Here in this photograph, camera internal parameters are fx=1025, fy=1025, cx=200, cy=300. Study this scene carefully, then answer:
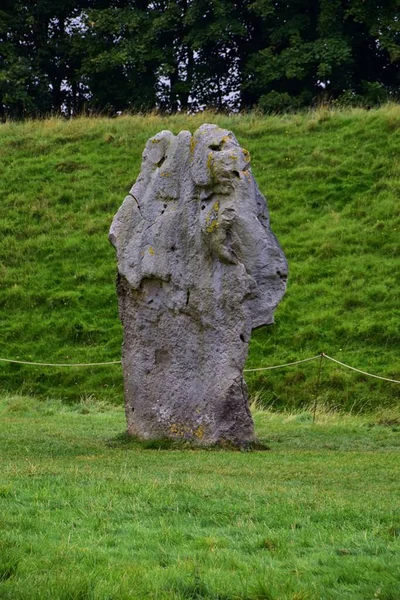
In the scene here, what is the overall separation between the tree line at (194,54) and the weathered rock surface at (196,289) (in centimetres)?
2607

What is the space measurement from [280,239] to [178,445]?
15.0 m

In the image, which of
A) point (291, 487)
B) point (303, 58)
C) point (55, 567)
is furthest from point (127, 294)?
point (303, 58)

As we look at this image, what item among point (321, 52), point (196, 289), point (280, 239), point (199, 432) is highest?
point (321, 52)

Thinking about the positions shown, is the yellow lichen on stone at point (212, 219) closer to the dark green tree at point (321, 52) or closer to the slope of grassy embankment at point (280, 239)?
the slope of grassy embankment at point (280, 239)

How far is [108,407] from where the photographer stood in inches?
850

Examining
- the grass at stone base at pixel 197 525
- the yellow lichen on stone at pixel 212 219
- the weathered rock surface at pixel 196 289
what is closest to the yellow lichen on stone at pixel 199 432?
the weathered rock surface at pixel 196 289

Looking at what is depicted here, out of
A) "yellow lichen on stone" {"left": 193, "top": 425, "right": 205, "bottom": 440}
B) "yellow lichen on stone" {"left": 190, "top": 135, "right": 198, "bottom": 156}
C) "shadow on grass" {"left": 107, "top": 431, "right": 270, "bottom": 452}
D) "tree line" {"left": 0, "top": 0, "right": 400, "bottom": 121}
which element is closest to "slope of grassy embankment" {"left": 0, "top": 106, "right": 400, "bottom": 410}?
"tree line" {"left": 0, "top": 0, "right": 400, "bottom": 121}

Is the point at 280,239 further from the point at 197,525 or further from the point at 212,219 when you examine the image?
the point at 197,525

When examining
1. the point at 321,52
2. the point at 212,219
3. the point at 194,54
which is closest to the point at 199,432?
the point at 212,219

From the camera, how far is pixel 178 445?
1450 cm

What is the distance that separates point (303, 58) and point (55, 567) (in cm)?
3642

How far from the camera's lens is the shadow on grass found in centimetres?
1426

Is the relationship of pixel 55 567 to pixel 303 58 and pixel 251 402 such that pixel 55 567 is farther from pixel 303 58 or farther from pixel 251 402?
pixel 303 58

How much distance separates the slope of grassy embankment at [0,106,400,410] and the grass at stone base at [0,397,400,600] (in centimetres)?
918
